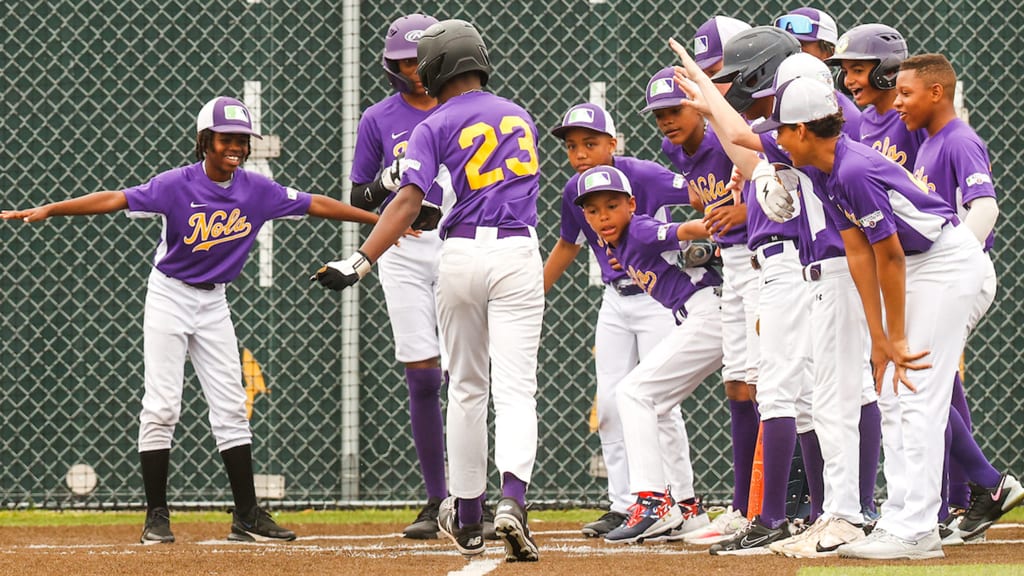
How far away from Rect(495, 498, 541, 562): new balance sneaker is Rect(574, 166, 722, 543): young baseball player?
0.87 metres

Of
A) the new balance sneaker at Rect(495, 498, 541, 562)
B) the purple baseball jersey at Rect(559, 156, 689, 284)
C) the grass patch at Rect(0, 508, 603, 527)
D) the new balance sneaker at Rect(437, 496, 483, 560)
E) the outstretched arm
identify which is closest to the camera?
the new balance sneaker at Rect(495, 498, 541, 562)

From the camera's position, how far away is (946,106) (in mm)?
4941

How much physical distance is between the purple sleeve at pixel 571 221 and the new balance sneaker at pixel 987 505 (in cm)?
194

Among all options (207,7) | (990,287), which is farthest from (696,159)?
(207,7)

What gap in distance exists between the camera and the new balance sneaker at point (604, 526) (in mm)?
5926

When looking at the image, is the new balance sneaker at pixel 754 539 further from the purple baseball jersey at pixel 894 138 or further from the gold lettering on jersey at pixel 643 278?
the purple baseball jersey at pixel 894 138

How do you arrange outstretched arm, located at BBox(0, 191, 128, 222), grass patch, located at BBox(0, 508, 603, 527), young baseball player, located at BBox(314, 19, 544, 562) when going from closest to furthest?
1. young baseball player, located at BBox(314, 19, 544, 562)
2. outstretched arm, located at BBox(0, 191, 128, 222)
3. grass patch, located at BBox(0, 508, 603, 527)

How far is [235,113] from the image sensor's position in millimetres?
5930

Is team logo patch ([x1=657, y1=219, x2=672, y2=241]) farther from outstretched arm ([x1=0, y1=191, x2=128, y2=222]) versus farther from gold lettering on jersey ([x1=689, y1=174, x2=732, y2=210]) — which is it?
outstretched arm ([x1=0, y1=191, x2=128, y2=222])

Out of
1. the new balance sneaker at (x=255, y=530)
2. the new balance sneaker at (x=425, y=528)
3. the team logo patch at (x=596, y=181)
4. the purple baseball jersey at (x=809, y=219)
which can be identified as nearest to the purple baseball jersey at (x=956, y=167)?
the purple baseball jersey at (x=809, y=219)

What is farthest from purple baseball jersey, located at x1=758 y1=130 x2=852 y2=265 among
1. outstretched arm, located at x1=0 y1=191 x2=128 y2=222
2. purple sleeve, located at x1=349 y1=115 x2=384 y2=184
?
outstretched arm, located at x1=0 y1=191 x2=128 y2=222

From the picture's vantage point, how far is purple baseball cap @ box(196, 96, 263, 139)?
589 centimetres

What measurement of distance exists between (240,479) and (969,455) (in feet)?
9.85

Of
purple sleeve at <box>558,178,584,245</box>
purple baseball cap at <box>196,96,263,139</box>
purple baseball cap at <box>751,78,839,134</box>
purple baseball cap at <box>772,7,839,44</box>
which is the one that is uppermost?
purple baseball cap at <box>772,7,839,44</box>
